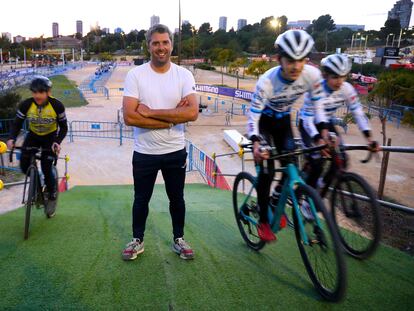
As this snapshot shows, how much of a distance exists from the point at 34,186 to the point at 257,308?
148 inches

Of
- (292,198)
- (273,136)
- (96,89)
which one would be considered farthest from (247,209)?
(96,89)

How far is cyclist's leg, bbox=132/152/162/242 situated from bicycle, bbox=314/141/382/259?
1.71 meters

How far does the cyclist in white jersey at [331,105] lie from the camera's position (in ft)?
12.8

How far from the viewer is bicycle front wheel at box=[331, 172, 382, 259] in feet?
11.4

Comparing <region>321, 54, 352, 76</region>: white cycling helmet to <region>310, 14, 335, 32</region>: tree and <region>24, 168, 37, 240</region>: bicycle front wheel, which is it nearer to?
<region>24, 168, 37, 240</region>: bicycle front wheel

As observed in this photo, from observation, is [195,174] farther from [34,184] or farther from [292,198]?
[292,198]

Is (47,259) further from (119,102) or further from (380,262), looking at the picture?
(119,102)

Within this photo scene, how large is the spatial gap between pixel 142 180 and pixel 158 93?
34.3 inches

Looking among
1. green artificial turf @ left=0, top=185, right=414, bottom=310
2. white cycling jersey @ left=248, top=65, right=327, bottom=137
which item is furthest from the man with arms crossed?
white cycling jersey @ left=248, top=65, right=327, bottom=137

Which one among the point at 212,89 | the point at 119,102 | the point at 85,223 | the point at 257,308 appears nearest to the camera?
the point at 257,308

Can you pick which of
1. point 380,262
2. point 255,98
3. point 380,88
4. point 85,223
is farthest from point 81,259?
point 380,88

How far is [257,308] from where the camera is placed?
3020 mm

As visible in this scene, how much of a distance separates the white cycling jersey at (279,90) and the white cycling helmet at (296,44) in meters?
0.26

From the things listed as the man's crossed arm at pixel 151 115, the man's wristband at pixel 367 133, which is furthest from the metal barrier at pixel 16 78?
the man's wristband at pixel 367 133
